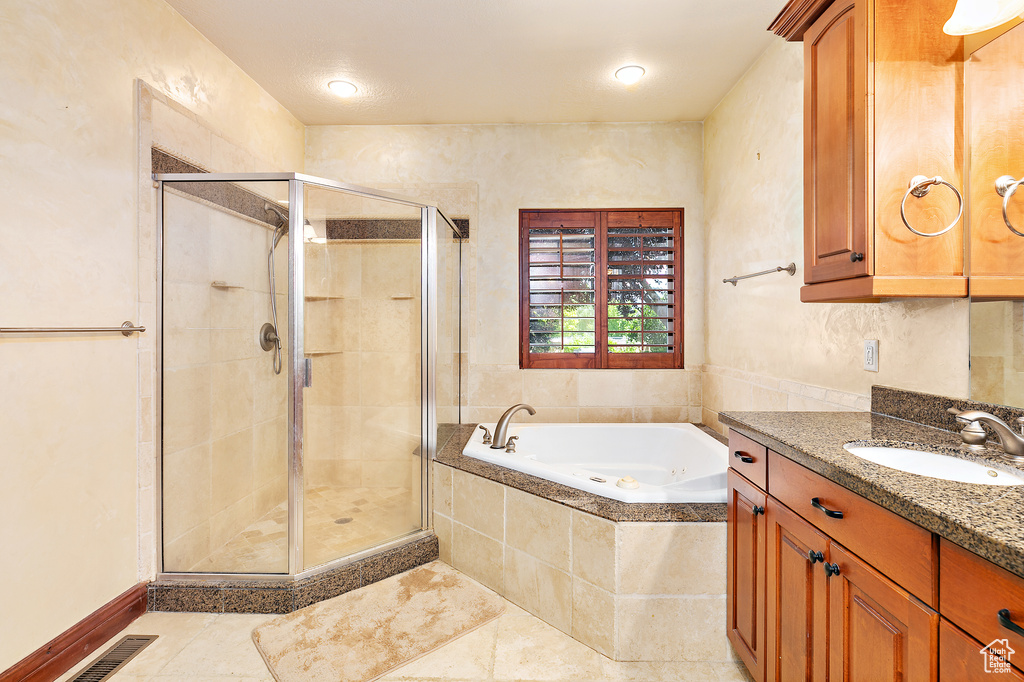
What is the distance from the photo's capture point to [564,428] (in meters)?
2.99

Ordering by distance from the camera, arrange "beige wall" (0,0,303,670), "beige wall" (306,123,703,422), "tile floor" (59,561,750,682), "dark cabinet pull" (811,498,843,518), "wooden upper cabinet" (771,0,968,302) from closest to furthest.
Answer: "dark cabinet pull" (811,498,843,518) < "wooden upper cabinet" (771,0,968,302) < "beige wall" (0,0,303,670) < "tile floor" (59,561,750,682) < "beige wall" (306,123,703,422)

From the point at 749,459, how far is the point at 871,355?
2.12 feet

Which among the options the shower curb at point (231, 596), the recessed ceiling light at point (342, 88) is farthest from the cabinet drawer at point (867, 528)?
the recessed ceiling light at point (342, 88)

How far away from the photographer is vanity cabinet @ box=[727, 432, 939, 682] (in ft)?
2.78

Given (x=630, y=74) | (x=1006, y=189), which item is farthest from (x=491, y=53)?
(x=1006, y=189)

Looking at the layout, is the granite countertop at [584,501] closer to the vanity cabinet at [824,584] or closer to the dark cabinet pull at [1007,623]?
the vanity cabinet at [824,584]

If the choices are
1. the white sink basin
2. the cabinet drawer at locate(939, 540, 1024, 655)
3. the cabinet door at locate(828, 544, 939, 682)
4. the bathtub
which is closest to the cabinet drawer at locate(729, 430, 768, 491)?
the white sink basin

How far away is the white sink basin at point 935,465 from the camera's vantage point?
1.06 m

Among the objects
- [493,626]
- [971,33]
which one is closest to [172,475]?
[493,626]

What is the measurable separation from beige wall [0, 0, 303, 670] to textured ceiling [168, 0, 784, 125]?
0.48 m

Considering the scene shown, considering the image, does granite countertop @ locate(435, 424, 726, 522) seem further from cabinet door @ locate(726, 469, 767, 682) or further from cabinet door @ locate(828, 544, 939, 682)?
cabinet door @ locate(828, 544, 939, 682)

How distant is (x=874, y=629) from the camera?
937mm

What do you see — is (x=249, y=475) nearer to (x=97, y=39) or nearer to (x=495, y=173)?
(x=97, y=39)

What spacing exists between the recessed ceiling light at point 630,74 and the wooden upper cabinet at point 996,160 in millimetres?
1518
